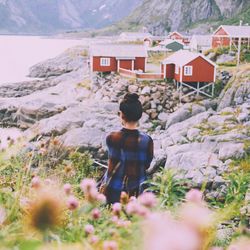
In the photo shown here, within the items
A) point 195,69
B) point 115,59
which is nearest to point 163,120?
point 195,69

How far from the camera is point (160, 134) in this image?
98.7 feet

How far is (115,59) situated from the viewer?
44.7 m

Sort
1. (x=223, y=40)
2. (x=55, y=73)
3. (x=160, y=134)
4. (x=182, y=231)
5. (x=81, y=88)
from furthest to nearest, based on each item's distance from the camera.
A: (x=55, y=73) < (x=223, y=40) < (x=81, y=88) < (x=160, y=134) < (x=182, y=231)

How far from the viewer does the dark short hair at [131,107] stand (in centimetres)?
473

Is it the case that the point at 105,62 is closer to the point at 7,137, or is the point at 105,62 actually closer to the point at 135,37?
the point at 7,137

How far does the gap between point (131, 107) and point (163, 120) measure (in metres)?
29.0

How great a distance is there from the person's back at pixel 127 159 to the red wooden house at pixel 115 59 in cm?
3943

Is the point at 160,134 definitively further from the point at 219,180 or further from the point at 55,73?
the point at 55,73

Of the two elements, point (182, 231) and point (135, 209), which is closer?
point (182, 231)

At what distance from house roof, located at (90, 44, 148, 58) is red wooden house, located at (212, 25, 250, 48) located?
28.0 ft

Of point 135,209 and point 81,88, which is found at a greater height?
point 135,209

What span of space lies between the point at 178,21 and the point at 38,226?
176402 mm

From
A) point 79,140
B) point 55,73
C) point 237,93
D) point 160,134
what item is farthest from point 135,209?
point 55,73

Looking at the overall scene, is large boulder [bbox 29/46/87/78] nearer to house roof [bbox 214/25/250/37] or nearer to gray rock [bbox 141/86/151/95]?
house roof [bbox 214/25/250/37]
